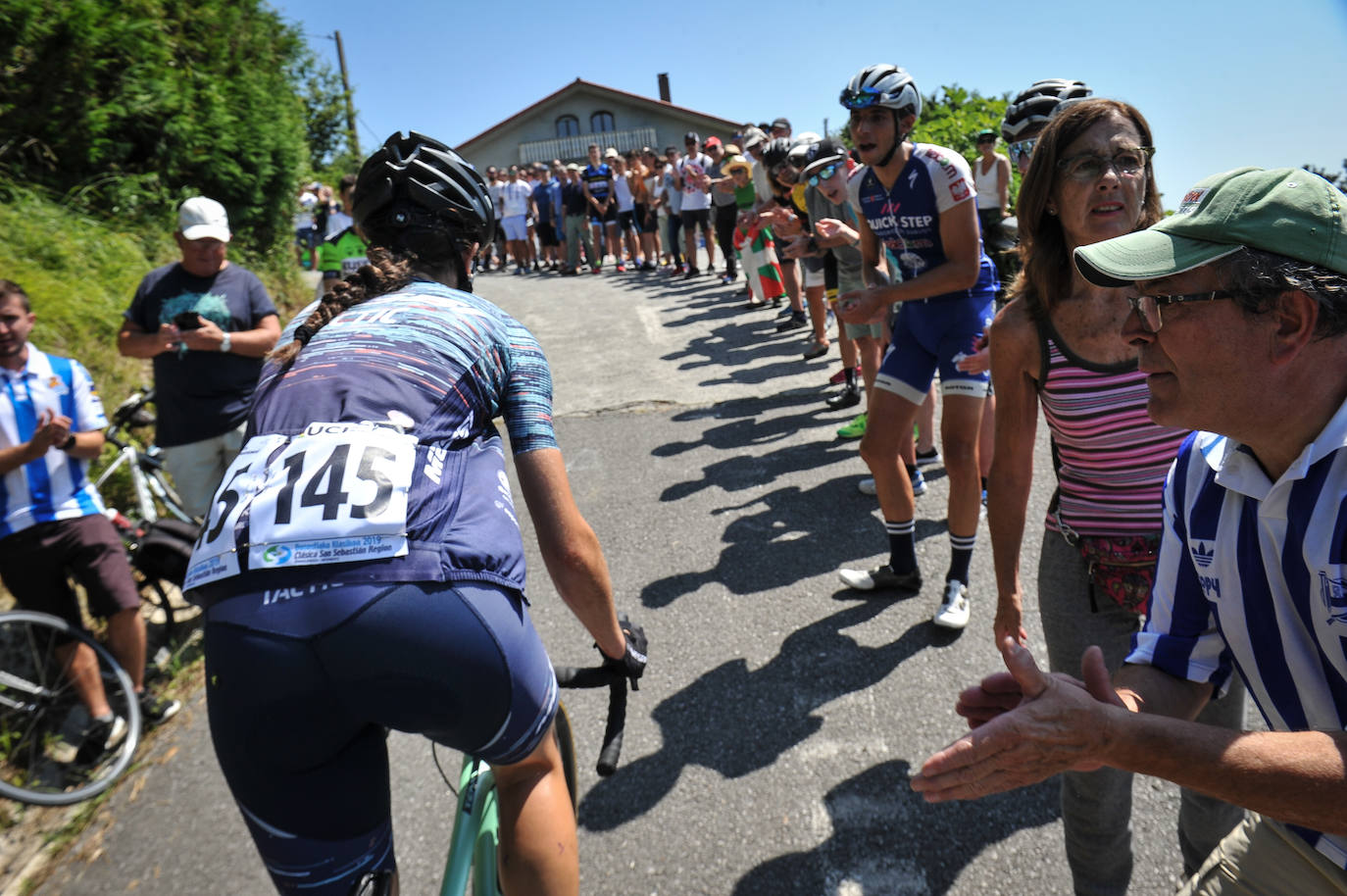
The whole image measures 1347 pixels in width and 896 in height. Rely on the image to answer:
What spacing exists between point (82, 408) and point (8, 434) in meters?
0.33

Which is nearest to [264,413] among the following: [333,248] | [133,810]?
[133,810]

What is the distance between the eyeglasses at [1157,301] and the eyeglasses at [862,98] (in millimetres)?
2793

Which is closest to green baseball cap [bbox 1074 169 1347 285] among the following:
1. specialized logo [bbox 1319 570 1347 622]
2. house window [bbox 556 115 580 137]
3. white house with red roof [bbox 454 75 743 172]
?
specialized logo [bbox 1319 570 1347 622]

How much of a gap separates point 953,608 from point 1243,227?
2.83 meters

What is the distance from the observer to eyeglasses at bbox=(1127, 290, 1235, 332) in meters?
1.26

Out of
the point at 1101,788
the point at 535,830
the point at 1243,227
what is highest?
the point at 1243,227

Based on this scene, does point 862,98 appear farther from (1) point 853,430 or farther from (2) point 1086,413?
(1) point 853,430

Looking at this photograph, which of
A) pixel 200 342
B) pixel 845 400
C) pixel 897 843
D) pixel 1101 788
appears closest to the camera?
pixel 1101 788

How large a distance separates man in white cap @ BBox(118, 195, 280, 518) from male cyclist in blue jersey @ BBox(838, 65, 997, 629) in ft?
11.2

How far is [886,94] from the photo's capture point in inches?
153

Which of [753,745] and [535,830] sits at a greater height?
[535,830]

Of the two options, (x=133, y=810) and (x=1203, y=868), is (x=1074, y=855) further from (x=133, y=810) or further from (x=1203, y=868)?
(x=133, y=810)

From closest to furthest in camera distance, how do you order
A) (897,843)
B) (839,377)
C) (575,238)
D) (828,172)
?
(897,843) → (828,172) → (839,377) → (575,238)

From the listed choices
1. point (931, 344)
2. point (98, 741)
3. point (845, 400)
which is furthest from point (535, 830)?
point (845, 400)
